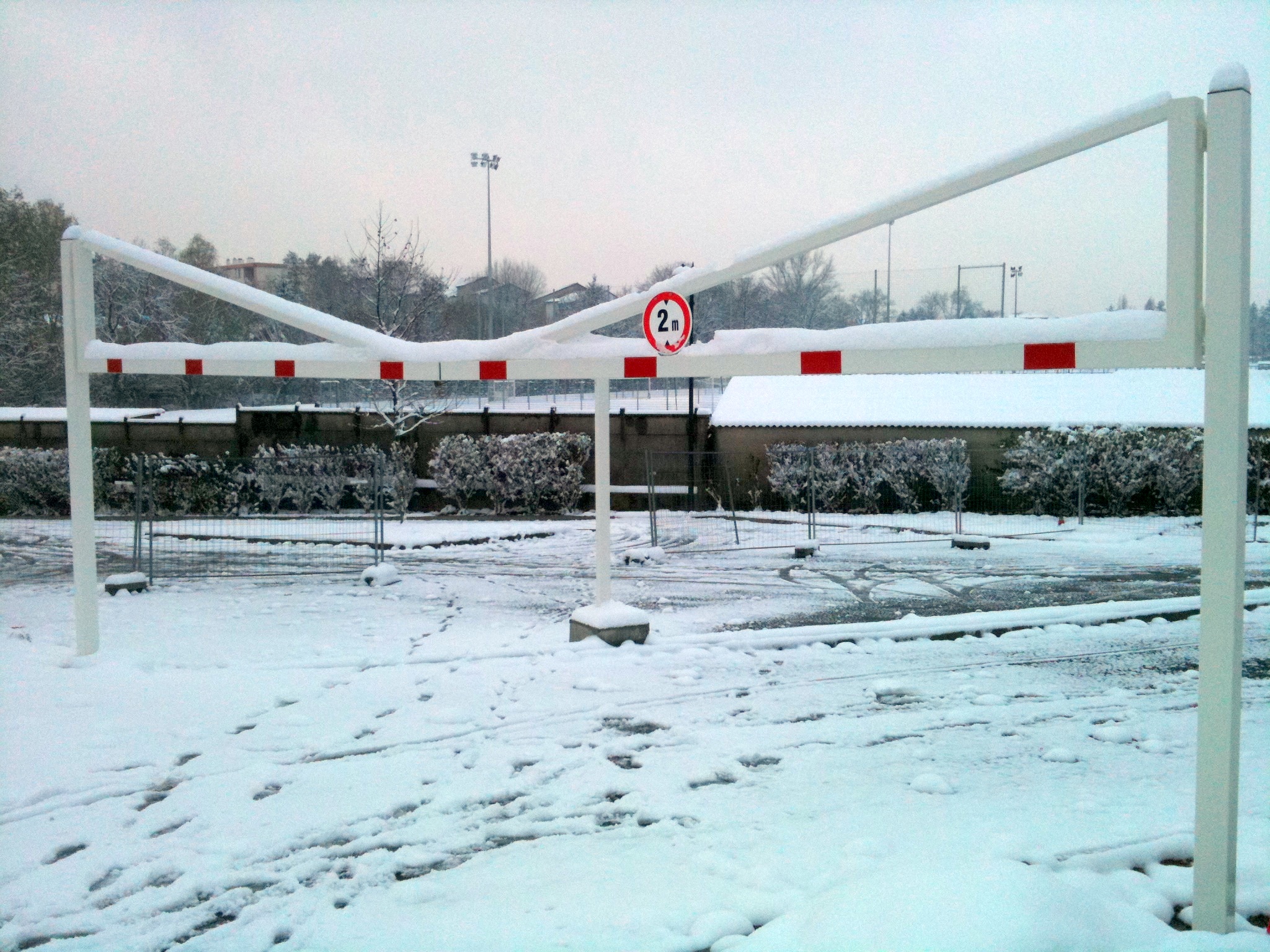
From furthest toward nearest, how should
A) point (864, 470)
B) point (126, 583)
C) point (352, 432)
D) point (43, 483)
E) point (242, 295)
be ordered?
point (352, 432) < point (43, 483) < point (864, 470) < point (126, 583) < point (242, 295)

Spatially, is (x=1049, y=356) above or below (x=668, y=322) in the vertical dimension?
below

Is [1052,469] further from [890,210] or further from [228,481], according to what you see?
[228,481]

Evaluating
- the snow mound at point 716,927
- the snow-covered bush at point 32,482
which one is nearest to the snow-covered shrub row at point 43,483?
the snow-covered bush at point 32,482

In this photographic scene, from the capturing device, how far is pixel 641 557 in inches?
535

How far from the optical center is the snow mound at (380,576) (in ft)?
38.3

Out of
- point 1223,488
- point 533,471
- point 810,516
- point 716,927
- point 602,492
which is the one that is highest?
point 1223,488

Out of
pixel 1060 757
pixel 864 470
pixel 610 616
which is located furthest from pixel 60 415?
pixel 1060 757

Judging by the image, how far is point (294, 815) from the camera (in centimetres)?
480

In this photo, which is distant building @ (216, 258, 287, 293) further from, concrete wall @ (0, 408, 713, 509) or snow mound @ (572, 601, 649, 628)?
snow mound @ (572, 601, 649, 628)

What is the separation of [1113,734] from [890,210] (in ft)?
11.7

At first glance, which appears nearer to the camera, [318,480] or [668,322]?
[668,322]

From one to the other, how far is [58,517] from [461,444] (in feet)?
28.2

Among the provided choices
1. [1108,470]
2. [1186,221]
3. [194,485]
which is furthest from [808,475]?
[1186,221]

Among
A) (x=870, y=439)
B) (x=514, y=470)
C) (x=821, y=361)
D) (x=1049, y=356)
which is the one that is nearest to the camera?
(x=1049, y=356)
